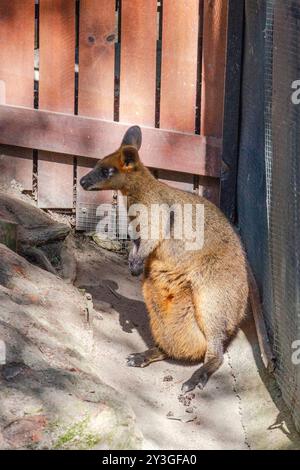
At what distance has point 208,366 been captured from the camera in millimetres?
5395

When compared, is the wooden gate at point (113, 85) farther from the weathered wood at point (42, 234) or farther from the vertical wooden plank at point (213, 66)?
the weathered wood at point (42, 234)

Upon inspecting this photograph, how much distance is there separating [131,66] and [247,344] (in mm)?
2308

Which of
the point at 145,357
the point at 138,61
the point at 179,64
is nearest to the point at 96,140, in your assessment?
the point at 138,61

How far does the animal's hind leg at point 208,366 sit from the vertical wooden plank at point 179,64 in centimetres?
→ 193

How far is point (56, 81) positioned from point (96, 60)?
1.13ft

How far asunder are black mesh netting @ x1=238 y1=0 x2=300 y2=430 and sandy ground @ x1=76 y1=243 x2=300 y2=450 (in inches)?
8.3

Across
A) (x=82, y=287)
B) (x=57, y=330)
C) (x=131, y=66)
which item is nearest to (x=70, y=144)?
(x=131, y=66)

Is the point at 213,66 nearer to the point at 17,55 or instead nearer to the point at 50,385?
the point at 17,55

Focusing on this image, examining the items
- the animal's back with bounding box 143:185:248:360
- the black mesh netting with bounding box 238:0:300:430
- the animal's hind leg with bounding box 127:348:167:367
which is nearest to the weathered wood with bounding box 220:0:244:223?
the black mesh netting with bounding box 238:0:300:430

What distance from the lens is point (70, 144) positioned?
680cm

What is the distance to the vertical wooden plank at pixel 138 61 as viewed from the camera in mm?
6641

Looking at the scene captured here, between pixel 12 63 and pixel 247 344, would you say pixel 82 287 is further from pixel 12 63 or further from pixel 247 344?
pixel 12 63

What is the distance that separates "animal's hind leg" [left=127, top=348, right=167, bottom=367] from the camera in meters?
5.55
